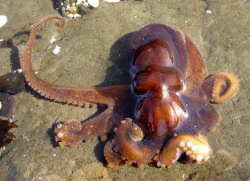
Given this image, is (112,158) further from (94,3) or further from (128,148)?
(94,3)

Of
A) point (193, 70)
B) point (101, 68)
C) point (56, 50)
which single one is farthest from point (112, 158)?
point (56, 50)

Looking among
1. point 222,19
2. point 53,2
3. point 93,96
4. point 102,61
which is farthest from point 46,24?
point 222,19

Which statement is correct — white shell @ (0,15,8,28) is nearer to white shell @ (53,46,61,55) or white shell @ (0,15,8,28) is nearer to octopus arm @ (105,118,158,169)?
white shell @ (53,46,61,55)

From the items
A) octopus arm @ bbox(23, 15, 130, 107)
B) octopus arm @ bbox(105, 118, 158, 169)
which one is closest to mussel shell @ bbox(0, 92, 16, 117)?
octopus arm @ bbox(23, 15, 130, 107)

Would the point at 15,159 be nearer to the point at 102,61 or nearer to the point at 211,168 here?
the point at 102,61

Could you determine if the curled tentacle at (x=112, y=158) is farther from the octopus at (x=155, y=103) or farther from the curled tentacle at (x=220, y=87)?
the curled tentacle at (x=220, y=87)

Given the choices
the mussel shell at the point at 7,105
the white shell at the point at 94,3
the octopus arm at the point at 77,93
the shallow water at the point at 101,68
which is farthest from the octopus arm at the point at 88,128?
the white shell at the point at 94,3
